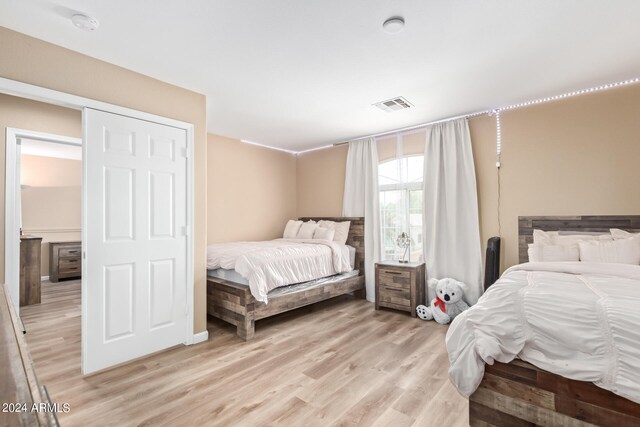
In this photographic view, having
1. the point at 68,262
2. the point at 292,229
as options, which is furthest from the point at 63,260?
the point at 292,229

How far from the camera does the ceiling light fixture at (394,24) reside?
1938 mm

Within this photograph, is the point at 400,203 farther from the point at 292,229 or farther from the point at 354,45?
the point at 354,45

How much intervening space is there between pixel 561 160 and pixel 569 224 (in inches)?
27.3

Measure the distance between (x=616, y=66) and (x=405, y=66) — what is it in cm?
183

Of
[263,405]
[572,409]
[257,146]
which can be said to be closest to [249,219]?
[257,146]

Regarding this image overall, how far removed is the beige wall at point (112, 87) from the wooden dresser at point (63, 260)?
11.7 feet

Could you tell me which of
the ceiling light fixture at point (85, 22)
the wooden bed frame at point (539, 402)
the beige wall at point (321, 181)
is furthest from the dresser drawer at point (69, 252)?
the wooden bed frame at point (539, 402)

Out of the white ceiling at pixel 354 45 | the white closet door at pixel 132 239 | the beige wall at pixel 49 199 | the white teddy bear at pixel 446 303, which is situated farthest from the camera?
the beige wall at pixel 49 199

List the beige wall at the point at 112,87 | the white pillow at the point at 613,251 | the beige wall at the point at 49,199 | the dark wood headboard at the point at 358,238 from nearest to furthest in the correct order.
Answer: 1. the beige wall at the point at 112,87
2. the white pillow at the point at 613,251
3. the dark wood headboard at the point at 358,238
4. the beige wall at the point at 49,199

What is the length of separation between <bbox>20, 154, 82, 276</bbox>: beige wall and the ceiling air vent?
5.90 metres

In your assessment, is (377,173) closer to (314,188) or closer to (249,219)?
(314,188)

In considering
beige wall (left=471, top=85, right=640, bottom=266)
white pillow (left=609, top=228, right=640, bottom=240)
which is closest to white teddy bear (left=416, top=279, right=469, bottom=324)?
beige wall (left=471, top=85, right=640, bottom=266)

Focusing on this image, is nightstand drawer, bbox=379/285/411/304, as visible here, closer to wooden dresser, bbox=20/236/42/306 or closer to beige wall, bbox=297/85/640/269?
beige wall, bbox=297/85/640/269

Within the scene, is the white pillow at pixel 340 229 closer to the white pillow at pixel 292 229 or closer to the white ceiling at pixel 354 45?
the white pillow at pixel 292 229
